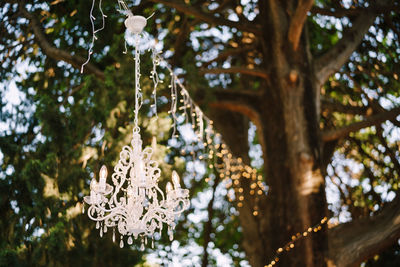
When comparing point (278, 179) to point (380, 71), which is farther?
point (380, 71)

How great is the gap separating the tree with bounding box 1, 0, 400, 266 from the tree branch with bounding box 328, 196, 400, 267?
11 mm

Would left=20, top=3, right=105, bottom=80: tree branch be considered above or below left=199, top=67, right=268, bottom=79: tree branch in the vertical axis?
above

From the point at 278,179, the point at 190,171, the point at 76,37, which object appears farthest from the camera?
the point at 190,171

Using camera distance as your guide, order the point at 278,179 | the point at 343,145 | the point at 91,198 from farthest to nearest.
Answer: the point at 343,145 → the point at 278,179 → the point at 91,198

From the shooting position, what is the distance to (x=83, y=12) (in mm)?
→ 5555

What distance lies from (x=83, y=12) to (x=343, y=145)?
3973 millimetres

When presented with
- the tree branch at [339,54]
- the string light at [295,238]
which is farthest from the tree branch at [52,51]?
the string light at [295,238]

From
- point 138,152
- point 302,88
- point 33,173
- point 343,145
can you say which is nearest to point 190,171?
point 343,145

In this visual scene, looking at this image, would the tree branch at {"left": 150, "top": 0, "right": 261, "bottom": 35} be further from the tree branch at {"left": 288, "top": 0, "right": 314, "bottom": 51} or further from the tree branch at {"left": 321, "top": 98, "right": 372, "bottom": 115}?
the tree branch at {"left": 321, "top": 98, "right": 372, "bottom": 115}

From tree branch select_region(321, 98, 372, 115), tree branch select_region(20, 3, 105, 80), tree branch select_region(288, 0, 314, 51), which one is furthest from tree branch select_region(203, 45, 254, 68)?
tree branch select_region(20, 3, 105, 80)

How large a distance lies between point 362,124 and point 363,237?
→ 1239 millimetres

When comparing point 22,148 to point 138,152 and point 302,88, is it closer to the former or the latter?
point 138,152

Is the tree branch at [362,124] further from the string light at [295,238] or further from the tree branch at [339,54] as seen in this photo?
the string light at [295,238]

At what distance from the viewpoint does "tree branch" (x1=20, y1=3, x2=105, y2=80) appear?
17.3 feet
